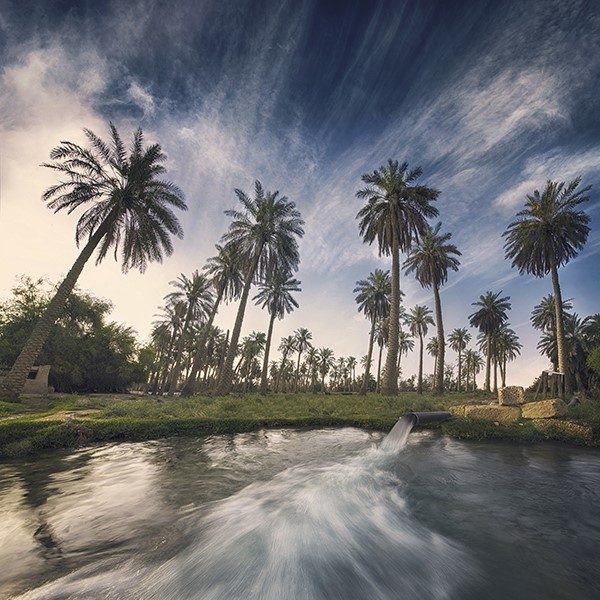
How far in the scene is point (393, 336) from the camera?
69.1 feet

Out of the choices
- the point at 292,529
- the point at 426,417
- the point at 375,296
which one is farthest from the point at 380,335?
the point at 292,529

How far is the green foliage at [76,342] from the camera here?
25969mm

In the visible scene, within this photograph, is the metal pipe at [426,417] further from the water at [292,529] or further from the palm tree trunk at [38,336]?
the palm tree trunk at [38,336]

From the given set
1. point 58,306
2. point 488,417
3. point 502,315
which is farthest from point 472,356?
point 58,306

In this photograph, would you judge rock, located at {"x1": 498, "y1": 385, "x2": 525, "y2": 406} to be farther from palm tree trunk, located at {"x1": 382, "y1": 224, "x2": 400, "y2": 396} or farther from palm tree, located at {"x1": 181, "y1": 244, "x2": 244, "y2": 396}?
palm tree, located at {"x1": 181, "y1": 244, "x2": 244, "y2": 396}

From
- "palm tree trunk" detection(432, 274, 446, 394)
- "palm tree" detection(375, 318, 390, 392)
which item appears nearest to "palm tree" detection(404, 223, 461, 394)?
"palm tree trunk" detection(432, 274, 446, 394)

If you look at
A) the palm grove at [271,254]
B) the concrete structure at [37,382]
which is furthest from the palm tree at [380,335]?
the concrete structure at [37,382]

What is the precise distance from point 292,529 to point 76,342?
34109 mm

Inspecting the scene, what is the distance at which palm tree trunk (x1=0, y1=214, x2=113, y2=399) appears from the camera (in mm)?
13337

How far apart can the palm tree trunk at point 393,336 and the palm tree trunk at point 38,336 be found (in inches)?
755

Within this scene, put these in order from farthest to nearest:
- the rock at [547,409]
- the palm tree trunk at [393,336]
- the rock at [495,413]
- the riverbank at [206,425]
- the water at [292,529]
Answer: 1. the palm tree trunk at [393,336]
2. the rock at [495,413]
3. the rock at [547,409]
4. the riverbank at [206,425]
5. the water at [292,529]

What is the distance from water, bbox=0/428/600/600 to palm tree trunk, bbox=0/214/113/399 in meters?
9.04

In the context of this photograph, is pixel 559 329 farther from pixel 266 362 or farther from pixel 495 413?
pixel 266 362

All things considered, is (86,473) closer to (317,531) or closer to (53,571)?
(53,571)
